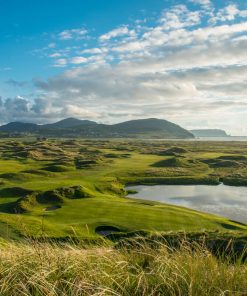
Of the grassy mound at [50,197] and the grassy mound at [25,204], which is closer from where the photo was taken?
the grassy mound at [25,204]

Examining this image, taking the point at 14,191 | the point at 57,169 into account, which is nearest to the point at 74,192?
the point at 14,191

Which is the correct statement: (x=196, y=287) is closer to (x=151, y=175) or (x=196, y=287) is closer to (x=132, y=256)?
(x=132, y=256)

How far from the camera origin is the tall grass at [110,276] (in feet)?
25.7

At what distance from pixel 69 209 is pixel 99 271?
3951 centimetres

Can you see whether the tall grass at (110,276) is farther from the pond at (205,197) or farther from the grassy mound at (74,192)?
the grassy mound at (74,192)

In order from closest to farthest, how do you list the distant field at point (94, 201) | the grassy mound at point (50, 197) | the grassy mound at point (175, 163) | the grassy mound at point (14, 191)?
the distant field at point (94, 201), the grassy mound at point (50, 197), the grassy mound at point (14, 191), the grassy mound at point (175, 163)

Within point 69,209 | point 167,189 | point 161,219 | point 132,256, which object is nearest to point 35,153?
point 167,189

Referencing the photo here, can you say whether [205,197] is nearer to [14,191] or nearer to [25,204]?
[14,191]

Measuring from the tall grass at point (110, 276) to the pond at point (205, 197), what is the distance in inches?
1639

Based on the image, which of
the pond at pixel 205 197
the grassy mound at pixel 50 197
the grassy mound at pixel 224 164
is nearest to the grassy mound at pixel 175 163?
the grassy mound at pixel 224 164

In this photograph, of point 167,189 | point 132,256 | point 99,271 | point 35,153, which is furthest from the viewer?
point 35,153

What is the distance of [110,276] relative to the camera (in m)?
8.33

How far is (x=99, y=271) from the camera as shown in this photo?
871 centimetres

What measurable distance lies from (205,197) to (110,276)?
2332 inches
